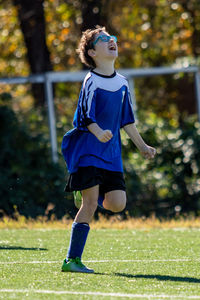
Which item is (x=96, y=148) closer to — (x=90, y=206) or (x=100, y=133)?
(x=100, y=133)

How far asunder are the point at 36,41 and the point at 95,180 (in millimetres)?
11019

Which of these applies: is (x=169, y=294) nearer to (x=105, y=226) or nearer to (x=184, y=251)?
(x=184, y=251)

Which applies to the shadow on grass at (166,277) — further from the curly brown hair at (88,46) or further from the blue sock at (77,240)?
the curly brown hair at (88,46)

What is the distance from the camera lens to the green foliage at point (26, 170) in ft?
41.4

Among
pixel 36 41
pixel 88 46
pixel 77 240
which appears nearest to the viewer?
pixel 77 240

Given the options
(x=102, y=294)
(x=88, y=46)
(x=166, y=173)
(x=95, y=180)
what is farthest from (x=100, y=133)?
(x=166, y=173)

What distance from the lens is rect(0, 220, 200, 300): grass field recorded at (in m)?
4.70

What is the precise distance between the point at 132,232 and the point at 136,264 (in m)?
3.07

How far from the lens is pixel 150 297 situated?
4.48 metres

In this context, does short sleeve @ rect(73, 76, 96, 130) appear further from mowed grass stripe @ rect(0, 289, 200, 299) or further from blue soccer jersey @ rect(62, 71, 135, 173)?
mowed grass stripe @ rect(0, 289, 200, 299)

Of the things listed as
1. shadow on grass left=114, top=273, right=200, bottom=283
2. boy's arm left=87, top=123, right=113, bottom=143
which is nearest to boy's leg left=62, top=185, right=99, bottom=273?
shadow on grass left=114, top=273, right=200, bottom=283

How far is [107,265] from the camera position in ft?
19.9

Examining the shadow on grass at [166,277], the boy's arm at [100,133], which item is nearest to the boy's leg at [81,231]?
the shadow on grass at [166,277]

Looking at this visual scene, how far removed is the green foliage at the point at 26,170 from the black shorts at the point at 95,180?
21.5 feet
